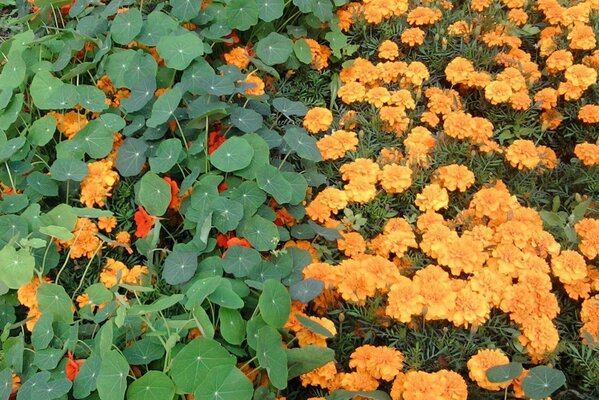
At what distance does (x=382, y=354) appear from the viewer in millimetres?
1962

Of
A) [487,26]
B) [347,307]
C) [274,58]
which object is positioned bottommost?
[347,307]

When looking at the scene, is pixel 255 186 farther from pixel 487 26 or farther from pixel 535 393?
pixel 487 26

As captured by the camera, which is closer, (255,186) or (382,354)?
(382,354)

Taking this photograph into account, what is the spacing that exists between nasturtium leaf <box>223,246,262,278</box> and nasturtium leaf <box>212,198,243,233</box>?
11cm

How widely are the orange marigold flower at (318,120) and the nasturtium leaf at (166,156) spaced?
0.60 meters

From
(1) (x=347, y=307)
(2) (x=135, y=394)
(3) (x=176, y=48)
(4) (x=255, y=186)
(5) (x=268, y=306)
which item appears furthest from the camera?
(3) (x=176, y=48)

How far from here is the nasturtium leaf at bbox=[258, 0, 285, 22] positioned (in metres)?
2.92

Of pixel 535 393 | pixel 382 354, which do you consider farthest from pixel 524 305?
pixel 382 354

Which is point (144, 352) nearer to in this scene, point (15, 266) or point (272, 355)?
point (272, 355)

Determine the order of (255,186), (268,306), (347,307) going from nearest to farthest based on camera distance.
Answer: (268,306), (347,307), (255,186)

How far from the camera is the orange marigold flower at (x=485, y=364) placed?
187 centimetres

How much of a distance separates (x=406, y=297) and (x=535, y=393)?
1.54 ft

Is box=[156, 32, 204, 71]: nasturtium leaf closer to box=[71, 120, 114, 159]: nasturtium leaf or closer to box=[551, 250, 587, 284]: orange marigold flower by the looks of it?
box=[71, 120, 114, 159]: nasturtium leaf

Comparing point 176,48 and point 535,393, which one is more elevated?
point 176,48
